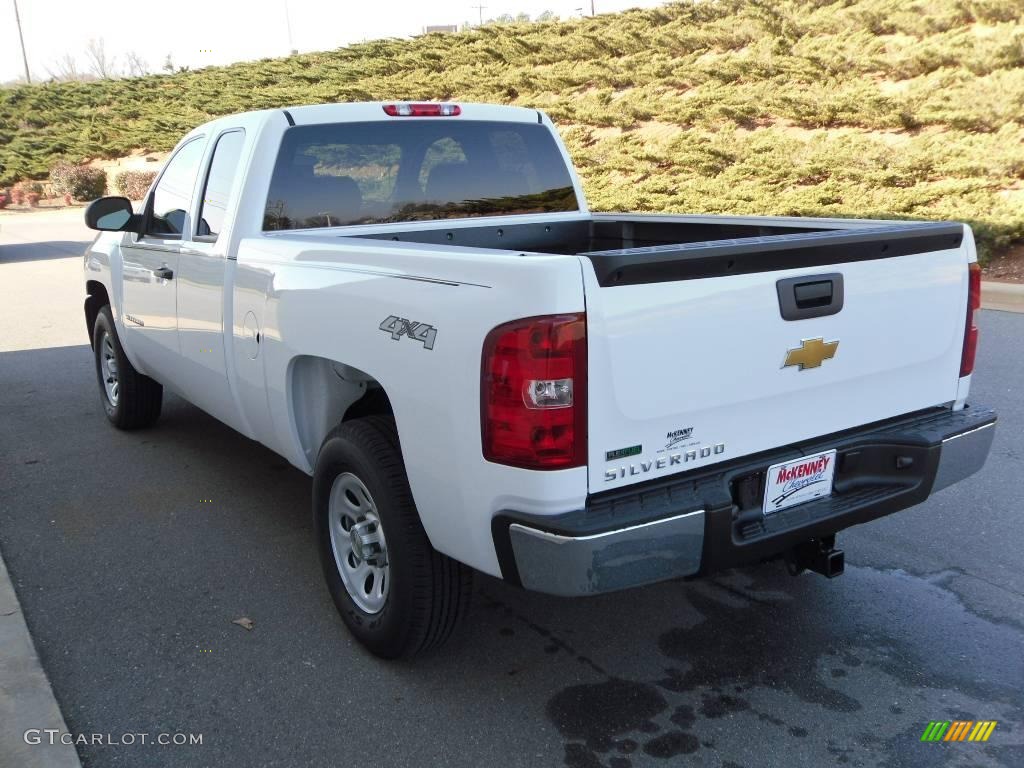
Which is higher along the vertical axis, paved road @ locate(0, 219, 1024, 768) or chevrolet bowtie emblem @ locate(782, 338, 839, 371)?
chevrolet bowtie emblem @ locate(782, 338, 839, 371)

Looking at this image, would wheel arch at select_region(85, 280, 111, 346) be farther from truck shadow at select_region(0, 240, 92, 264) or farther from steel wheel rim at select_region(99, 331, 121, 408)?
truck shadow at select_region(0, 240, 92, 264)

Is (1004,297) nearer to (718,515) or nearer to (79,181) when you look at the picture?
(718,515)

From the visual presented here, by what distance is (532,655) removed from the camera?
343 cm

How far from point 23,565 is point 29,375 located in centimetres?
444

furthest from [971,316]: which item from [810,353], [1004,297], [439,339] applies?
[1004,297]

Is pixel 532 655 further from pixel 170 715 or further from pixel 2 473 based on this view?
pixel 2 473

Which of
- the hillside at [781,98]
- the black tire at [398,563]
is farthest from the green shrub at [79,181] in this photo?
the black tire at [398,563]

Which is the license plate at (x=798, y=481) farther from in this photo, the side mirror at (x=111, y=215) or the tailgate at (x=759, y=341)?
the side mirror at (x=111, y=215)

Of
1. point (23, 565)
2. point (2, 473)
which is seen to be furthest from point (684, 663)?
point (2, 473)

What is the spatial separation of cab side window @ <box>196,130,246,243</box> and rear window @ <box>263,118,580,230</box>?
1.11 feet

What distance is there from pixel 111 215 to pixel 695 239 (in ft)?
10.5

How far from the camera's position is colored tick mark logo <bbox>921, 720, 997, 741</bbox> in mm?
2863

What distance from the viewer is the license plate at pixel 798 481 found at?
115 inches

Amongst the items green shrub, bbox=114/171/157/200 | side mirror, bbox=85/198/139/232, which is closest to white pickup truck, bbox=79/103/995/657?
side mirror, bbox=85/198/139/232
